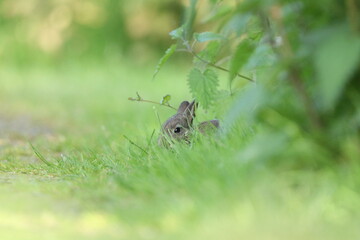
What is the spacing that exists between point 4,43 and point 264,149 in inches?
375

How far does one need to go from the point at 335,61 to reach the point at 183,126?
67.6 inches

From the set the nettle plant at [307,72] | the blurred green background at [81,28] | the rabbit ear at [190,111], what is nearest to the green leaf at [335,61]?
the nettle plant at [307,72]

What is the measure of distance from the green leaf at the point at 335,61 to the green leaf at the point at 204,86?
1.07m

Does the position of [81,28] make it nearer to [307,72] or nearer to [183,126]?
[183,126]

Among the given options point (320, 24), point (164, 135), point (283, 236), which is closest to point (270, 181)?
point (283, 236)

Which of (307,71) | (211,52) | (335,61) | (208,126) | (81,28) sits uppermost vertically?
(81,28)

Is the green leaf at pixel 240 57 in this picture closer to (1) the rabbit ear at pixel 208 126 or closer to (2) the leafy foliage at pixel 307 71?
(2) the leafy foliage at pixel 307 71

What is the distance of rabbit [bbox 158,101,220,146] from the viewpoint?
3.73m

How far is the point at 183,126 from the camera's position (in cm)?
396

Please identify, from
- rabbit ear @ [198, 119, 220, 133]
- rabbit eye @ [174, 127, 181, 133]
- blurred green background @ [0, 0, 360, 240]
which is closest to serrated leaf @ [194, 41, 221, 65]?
blurred green background @ [0, 0, 360, 240]

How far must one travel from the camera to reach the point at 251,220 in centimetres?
232

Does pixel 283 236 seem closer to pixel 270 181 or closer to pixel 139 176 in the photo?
pixel 270 181

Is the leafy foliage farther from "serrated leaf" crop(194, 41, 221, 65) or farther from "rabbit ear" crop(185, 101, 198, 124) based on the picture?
"rabbit ear" crop(185, 101, 198, 124)

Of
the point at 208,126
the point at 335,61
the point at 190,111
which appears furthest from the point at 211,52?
the point at 335,61
